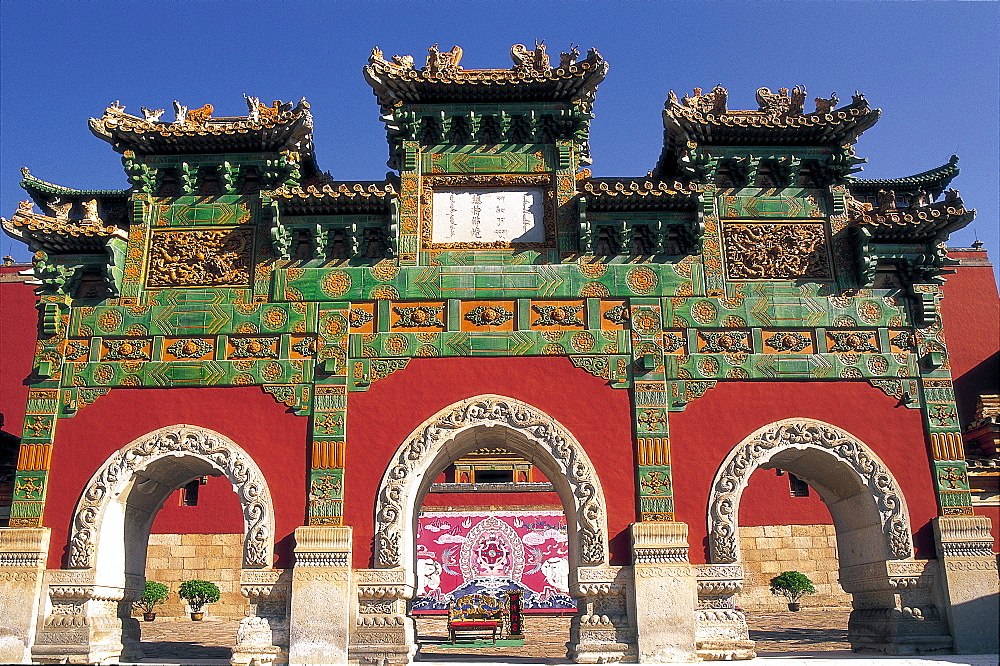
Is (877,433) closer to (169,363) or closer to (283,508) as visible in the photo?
(283,508)

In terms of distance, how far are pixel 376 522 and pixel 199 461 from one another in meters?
3.24

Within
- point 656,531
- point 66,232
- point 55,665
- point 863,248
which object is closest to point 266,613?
point 55,665

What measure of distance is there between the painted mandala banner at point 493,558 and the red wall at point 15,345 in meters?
12.5

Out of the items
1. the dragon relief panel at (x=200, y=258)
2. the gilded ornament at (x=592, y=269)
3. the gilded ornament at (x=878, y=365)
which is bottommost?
the gilded ornament at (x=878, y=365)

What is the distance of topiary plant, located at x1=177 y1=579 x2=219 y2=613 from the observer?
836 inches

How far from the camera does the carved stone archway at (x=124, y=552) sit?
11672 millimetres

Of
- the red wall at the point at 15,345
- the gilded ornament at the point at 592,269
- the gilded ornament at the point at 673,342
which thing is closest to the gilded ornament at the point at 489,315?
the gilded ornament at the point at 592,269

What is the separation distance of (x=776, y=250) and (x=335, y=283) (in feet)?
24.9

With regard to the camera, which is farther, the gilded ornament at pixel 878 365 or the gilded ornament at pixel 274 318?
the gilded ornament at pixel 274 318

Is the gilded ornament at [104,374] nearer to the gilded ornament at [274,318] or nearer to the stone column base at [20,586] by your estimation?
the stone column base at [20,586]

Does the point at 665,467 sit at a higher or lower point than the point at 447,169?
lower

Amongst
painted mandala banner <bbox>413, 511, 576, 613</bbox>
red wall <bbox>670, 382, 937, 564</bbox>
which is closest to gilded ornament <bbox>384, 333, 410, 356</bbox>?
red wall <bbox>670, 382, 937, 564</bbox>

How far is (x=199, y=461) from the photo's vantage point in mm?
12898

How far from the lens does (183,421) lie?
12.7 meters
